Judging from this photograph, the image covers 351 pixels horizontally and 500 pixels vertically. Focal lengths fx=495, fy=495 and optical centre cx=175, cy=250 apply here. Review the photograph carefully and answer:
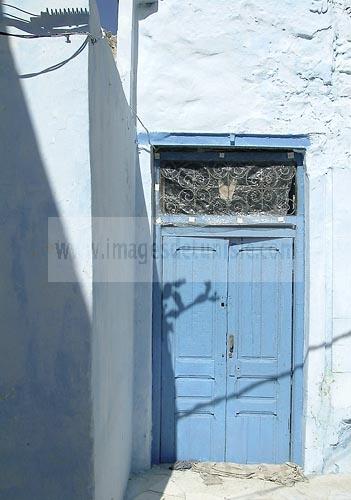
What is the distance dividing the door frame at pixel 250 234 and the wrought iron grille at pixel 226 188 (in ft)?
0.25

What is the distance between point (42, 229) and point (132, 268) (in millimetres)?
1788

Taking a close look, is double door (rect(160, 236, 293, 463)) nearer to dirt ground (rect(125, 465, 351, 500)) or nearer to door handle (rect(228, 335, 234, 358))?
door handle (rect(228, 335, 234, 358))

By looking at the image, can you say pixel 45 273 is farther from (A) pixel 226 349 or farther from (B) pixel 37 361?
(A) pixel 226 349

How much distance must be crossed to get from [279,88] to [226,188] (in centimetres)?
93

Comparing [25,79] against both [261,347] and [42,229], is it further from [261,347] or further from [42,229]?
[261,347]

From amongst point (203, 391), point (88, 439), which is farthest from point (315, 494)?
point (88, 439)

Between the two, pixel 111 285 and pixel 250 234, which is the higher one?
pixel 250 234

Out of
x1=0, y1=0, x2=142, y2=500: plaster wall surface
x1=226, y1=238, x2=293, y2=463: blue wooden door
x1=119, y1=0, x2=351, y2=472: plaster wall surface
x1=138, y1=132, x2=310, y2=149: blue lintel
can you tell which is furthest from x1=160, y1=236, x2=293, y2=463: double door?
x1=0, y1=0, x2=142, y2=500: plaster wall surface

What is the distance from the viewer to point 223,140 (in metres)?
4.09

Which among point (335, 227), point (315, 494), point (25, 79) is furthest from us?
point (335, 227)

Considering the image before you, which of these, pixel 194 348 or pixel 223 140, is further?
pixel 194 348

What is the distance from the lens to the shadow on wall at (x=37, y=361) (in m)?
2.17

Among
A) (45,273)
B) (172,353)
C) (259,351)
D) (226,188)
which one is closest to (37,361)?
(45,273)

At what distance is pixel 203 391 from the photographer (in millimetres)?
4211
